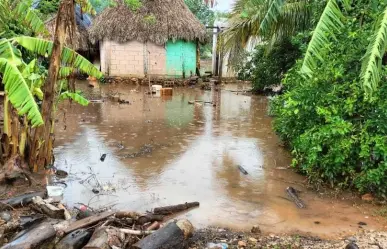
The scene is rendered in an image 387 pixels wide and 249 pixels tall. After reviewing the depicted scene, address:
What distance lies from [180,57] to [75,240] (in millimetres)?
18486

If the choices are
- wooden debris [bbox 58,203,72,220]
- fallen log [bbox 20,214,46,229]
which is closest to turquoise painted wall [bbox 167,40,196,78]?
wooden debris [bbox 58,203,72,220]

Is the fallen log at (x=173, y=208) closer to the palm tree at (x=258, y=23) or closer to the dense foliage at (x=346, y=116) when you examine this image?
the dense foliage at (x=346, y=116)

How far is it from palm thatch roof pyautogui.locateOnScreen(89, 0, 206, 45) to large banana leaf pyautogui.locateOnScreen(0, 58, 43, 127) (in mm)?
16011

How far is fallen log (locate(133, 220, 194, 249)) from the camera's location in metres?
4.35

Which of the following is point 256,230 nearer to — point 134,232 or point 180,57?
point 134,232

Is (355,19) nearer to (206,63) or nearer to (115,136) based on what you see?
(115,136)

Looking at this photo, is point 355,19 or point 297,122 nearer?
point 355,19

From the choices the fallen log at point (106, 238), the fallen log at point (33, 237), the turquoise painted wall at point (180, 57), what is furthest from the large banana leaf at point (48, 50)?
the turquoise painted wall at point (180, 57)

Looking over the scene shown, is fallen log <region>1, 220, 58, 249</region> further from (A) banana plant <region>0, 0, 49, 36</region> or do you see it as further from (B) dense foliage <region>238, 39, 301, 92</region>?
(B) dense foliage <region>238, 39, 301, 92</region>

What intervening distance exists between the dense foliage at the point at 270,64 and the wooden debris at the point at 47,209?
37.6 feet

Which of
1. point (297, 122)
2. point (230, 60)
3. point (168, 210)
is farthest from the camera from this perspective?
point (230, 60)

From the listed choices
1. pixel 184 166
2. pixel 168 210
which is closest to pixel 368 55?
pixel 168 210

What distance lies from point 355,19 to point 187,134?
5.32 m

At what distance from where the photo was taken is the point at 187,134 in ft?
34.6
